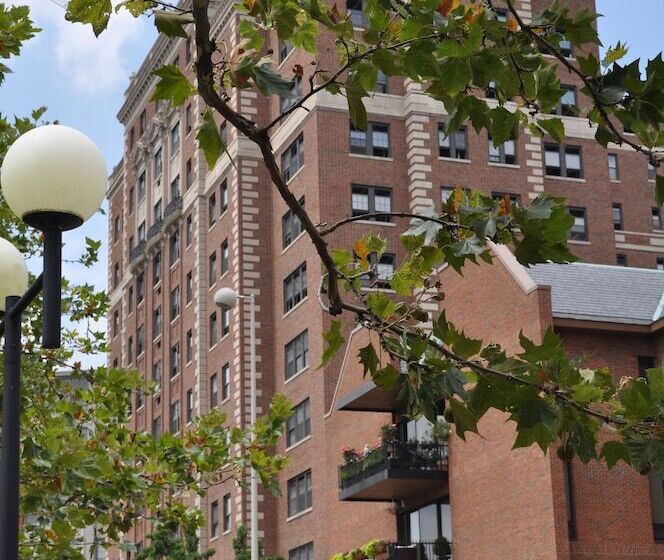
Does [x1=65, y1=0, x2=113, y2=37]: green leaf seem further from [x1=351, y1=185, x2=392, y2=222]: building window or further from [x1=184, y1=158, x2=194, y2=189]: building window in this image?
[x1=184, y1=158, x2=194, y2=189]: building window

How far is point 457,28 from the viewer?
17.7 ft

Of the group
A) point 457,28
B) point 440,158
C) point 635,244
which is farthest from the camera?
point 635,244

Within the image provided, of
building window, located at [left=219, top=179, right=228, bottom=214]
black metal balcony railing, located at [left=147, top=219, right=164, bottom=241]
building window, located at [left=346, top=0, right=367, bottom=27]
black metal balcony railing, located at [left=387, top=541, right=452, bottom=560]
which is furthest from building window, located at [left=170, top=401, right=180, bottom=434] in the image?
black metal balcony railing, located at [left=387, top=541, right=452, bottom=560]

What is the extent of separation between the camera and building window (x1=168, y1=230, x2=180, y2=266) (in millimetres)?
70375

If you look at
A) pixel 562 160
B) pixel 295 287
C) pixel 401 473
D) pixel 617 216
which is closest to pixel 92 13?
pixel 401 473

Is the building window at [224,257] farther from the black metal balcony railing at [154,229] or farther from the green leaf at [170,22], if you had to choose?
the green leaf at [170,22]

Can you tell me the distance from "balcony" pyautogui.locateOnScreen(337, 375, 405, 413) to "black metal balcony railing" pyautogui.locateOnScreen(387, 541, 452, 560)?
422 cm

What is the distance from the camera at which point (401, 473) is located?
1462 inches

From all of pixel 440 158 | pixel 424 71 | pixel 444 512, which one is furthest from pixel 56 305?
pixel 440 158

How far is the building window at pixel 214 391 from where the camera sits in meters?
61.7

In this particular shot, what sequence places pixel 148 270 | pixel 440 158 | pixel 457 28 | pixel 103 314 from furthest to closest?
pixel 148 270
pixel 440 158
pixel 103 314
pixel 457 28

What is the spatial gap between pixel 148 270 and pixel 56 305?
70.0m

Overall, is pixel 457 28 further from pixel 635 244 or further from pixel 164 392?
pixel 164 392

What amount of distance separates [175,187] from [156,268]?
6191 millimetres
